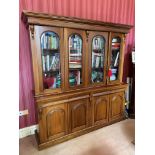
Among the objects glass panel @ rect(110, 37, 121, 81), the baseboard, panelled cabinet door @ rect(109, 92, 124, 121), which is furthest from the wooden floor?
glass panel @ rect(110, 37, 121, 81)

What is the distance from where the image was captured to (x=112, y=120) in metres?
2.79

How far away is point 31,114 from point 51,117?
1.80 feet

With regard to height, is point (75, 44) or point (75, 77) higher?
point (75, 44)

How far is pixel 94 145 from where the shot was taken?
2.24m

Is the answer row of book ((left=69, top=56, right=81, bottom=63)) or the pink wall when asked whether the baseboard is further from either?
row of book ((left=69, top=56, right=81, bottom=63))

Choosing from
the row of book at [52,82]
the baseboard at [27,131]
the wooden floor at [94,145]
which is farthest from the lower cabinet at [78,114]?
the baseboard at [27,131]

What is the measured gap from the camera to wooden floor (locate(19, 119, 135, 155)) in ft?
6.87

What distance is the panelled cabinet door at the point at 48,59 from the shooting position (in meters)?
1.95

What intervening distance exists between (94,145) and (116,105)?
0.88m

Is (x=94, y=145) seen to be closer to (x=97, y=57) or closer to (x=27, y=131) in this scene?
(x=27, y=131)

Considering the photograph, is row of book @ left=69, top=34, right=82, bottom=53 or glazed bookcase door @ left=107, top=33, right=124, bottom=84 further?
glazed bookcase door @ left=107, top=33, right=124, bottom=84

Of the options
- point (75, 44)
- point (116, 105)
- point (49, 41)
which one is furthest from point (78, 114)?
point (49, 41)

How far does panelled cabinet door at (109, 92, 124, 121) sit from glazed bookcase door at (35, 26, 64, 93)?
1.05m

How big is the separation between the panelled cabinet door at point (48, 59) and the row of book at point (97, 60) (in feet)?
1.95
